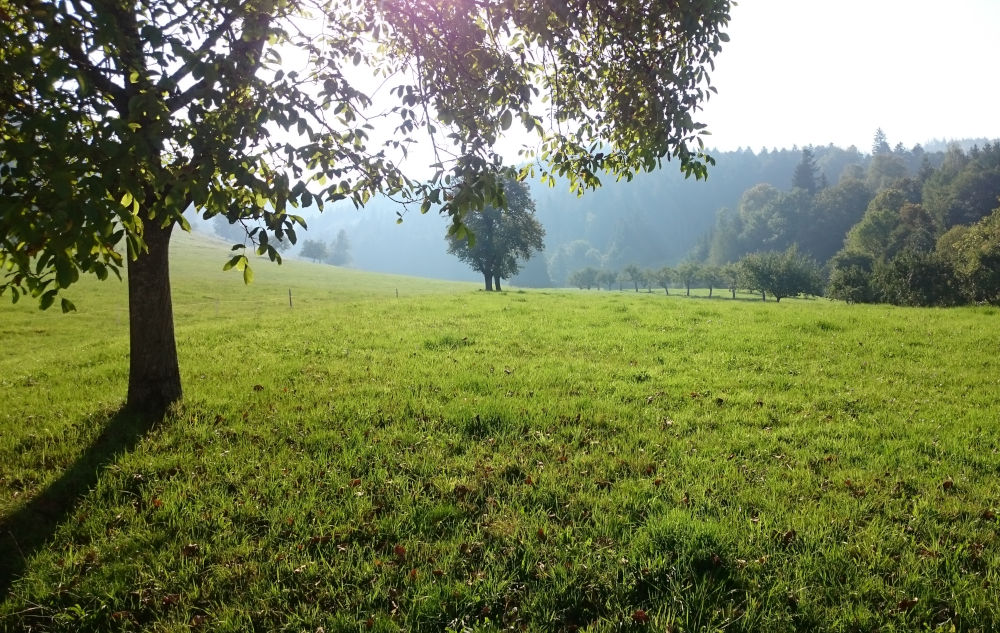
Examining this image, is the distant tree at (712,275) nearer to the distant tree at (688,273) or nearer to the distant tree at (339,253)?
the distant tree at (688,273)

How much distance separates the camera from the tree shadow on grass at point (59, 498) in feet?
15.0

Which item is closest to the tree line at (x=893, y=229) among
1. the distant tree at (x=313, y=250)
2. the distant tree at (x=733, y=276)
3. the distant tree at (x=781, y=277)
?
the distant tree at (x=781, y=277)

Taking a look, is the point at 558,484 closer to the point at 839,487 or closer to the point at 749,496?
the point at 749,496

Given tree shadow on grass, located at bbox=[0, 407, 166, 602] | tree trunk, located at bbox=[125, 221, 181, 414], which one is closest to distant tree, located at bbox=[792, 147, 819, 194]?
tree trunk, located at bbox=[125, 221, 181, 414]

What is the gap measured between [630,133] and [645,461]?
16.5 feet

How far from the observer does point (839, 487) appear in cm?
584

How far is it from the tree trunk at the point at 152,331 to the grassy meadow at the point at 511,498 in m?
0.51

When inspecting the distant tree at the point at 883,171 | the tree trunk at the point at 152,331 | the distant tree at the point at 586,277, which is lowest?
the tree trunk at the point at 152,331

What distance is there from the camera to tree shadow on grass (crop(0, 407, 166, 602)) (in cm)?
456

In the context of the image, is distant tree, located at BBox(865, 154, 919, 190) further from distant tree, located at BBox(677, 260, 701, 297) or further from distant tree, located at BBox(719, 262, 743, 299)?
distant tree, located at BBox(719, 262, 743, 299)

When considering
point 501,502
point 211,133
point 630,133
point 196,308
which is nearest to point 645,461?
point 501,502

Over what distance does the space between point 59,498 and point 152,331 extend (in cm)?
306

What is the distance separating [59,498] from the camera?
5613 millimetres

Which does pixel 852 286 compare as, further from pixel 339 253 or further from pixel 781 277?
pixel 339 253
